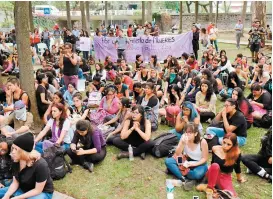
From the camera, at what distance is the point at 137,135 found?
20.7 ft

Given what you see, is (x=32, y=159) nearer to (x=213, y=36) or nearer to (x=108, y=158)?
(x=108, y=158)

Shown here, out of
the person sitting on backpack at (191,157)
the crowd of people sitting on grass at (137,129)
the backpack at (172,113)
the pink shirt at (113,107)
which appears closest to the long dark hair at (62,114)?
the crowd of people sitting on grass at (137,129)

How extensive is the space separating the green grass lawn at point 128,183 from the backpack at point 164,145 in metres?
0.12

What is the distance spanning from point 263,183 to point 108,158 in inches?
107

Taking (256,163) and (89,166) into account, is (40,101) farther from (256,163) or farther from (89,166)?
(256,163)

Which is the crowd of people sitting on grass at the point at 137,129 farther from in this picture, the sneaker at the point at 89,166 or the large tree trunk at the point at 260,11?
the large tree trunk at the point at 260,11

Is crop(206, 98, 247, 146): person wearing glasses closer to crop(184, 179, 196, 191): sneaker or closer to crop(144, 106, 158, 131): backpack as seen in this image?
crop(184, 179, 196, 191): sneaker

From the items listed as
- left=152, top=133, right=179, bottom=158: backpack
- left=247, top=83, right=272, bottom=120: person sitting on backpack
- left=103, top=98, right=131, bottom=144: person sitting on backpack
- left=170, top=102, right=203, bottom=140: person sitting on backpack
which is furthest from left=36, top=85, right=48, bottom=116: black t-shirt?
left=247, top=83, right=272, bottom=120: person sitting on backpack

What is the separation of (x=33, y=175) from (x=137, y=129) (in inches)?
85.2

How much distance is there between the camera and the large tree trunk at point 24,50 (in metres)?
6.80

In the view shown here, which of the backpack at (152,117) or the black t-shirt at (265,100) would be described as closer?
the backpack at (152,117)

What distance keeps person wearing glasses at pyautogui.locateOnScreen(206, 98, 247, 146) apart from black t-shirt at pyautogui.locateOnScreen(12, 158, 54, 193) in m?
3.16

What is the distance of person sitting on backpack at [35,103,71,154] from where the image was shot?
6.00 metres

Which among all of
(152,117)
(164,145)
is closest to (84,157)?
(164,145)
